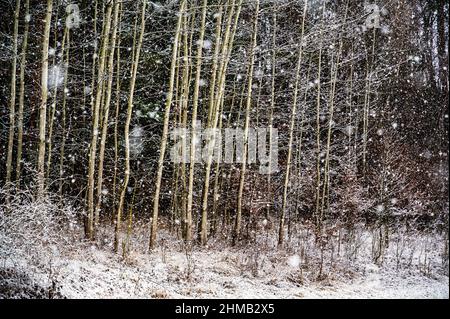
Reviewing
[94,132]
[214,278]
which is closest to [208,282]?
[214,278]

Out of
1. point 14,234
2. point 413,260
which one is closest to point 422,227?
point 413,260

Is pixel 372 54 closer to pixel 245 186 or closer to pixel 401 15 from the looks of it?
pixel 401 15

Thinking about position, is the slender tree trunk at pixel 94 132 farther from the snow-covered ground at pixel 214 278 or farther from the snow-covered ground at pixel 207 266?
the snow-covered ground at pixel 214 278

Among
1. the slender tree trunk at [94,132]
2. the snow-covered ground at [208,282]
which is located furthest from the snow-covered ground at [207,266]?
the slender tree trunk at [94,132]

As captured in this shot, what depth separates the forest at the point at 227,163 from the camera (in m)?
7.68

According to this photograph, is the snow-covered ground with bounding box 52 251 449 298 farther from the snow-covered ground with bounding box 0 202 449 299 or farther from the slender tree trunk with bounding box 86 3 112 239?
the slender tree trunk with bounding box 86 3 112 239

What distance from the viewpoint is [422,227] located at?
1112 cm

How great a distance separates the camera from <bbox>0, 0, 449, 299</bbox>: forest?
768 cm

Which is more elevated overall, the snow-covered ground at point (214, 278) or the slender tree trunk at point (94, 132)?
the slender tree trunk at point (94, 132)

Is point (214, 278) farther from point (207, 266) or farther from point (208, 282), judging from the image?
point (207, 266)

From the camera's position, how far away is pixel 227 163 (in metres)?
13.2

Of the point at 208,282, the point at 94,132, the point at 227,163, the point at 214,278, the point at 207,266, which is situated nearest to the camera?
the point at 208,282
